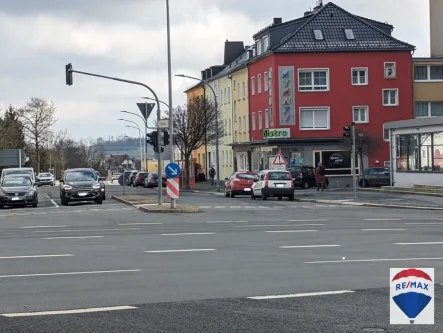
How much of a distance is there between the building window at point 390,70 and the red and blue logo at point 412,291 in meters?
69.1

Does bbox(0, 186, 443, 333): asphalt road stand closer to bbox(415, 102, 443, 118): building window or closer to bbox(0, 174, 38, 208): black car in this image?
bbox(0, 174, 38, 208): black car

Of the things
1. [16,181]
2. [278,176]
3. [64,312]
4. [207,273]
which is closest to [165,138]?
[16,181]

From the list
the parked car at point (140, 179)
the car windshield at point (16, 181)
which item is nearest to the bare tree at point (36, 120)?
the parked car at point (140, 179)

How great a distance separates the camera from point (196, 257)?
16047mm

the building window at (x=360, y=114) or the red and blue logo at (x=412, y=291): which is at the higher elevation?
the building window at (x=360, y=114)

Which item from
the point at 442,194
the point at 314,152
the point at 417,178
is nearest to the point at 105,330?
the point at 442,194

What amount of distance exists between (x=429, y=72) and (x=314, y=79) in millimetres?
10037

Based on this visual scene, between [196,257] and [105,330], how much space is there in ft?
24.3

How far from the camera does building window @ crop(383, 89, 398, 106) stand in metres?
73.5

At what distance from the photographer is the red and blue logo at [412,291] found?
17.6 feet

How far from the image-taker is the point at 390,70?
73188 millimetres

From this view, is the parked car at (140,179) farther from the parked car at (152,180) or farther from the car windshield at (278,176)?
the car windshield at (278,176)

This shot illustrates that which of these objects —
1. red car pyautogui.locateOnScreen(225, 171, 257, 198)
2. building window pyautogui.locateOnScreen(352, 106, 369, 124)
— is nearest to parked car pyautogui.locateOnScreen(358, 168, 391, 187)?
red car pyautogui.locateOnScreen(225, 171, 257, 198)

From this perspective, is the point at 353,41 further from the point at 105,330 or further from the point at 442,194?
the point at 105,330
